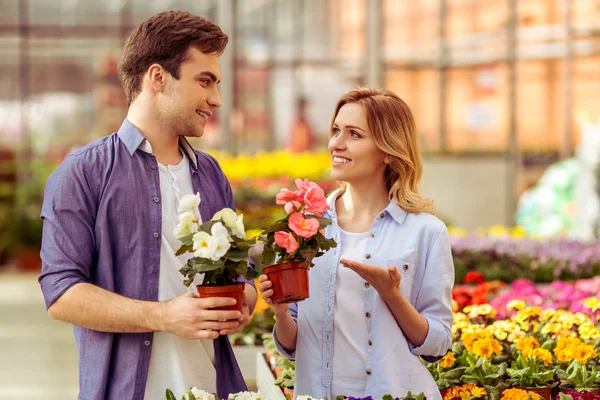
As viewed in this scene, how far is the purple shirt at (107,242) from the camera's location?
6.48 ft

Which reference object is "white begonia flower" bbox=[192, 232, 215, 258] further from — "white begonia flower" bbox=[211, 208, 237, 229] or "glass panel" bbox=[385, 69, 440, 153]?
"glass panel" bbox=[385, 69, 440, 153]

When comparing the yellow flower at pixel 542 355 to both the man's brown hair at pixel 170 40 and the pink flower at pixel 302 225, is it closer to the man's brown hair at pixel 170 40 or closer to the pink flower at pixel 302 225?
the pink flower at pixel 302 225

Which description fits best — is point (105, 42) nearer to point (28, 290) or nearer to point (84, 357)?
point (28, 290)

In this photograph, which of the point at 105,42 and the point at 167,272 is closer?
the point at 167,272

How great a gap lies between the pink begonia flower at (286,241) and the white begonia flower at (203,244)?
0.17 metres

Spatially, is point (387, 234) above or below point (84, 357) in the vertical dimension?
above

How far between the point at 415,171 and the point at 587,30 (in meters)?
11.3

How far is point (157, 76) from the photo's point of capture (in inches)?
81.8

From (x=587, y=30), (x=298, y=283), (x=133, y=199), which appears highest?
(x=587, y=30)

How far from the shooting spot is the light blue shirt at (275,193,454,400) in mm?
2174

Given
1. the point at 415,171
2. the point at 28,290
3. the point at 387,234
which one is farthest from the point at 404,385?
the point at 28,290

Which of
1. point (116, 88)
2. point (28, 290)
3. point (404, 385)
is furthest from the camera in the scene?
point (116, 88)

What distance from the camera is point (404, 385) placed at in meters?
2.20

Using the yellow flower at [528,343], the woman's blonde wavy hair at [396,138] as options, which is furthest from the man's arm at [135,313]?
the yellow flower at [528,343]
